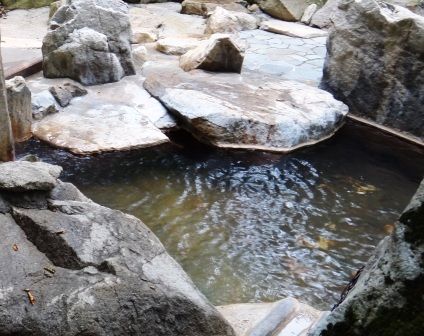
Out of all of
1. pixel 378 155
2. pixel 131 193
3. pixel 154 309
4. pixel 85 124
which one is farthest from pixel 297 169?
pixel 154 309

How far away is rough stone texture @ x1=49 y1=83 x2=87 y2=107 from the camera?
235 inches

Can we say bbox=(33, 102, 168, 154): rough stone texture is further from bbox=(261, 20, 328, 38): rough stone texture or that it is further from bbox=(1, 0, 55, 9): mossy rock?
bbox=(1, 0, 55, 9): mossy rock

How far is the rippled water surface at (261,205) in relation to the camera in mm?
3904

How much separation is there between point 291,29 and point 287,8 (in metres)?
1.01

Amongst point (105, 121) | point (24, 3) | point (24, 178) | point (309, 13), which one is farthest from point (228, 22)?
point (24, 178)

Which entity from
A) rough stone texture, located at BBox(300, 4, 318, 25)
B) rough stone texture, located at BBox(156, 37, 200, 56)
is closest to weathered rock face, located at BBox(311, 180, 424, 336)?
rough stone texture, located at BBox(156, 37, 200, 56)

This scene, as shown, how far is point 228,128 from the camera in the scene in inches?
230

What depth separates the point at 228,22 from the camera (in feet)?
33.7

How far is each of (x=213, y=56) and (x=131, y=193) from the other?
3250mm

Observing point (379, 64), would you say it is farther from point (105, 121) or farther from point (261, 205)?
point (105, 121)

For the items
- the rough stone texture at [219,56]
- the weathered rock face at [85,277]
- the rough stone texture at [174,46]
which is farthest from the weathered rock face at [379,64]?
the weathered rock face at [85,277]

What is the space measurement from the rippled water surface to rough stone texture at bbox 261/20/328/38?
4.78m

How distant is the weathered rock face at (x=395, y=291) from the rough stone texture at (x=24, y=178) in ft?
6.96

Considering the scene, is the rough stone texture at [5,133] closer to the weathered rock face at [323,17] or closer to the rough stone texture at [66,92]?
the rough stone texture at [66,92]
